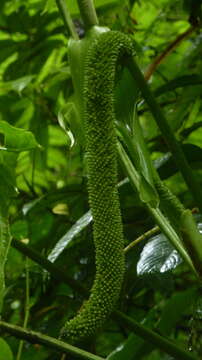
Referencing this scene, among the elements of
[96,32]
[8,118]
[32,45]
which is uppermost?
[96,32]

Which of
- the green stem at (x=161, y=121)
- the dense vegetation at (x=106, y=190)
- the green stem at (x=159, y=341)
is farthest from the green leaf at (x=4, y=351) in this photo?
the green stem at (x=161, y=121)

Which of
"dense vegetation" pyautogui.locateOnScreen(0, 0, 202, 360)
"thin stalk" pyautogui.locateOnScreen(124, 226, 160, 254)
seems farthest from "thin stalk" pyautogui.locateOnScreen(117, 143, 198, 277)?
"thin stalk" pyautogui.locateOnScreen(124, 226, 160, 254)

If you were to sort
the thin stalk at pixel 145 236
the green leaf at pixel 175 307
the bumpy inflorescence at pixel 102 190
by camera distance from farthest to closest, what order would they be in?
the thin stalk at pixel 145 236
the green leaf at pixel 175 307
the bumpy inflorescence at pixel 102 190

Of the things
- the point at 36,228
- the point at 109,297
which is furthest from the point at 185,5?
the point at 109,297

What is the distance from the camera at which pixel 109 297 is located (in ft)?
1.50

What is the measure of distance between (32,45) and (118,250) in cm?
70

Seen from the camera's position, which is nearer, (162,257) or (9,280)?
(162,257)

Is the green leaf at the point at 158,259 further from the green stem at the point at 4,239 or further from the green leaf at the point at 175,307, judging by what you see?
the green stem at the point at 4,239

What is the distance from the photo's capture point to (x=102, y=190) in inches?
18.5

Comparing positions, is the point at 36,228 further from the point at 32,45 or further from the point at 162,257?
the point at 162,257

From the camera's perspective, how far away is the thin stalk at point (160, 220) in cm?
55

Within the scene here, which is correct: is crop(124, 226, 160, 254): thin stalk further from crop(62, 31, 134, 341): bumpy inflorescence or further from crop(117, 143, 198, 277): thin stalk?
crop(62, 31, 134, 341): bumpy inflorescence

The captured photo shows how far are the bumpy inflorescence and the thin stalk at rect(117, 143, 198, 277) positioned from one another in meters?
0.09

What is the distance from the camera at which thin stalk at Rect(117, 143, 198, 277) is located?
21.8 inches
